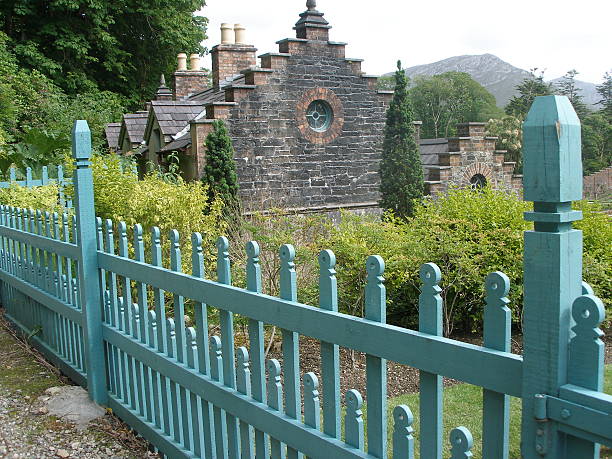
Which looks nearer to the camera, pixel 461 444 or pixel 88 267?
pixel 461 444

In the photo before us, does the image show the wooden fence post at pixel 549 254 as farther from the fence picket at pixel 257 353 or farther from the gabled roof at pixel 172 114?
the gabled roof at pixel 172 114

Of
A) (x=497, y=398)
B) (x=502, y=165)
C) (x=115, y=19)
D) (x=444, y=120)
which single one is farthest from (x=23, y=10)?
(x=444, y=120)

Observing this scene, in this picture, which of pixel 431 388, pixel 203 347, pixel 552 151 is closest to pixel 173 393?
pixel 203 347

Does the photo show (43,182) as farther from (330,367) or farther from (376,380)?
(376,380)

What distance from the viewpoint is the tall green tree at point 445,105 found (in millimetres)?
58844

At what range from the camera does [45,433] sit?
13.9 ft

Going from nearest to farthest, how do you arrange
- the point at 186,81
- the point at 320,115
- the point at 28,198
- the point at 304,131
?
1. the point at 28,198
2. the point at 304,131
3. the point at 320,115
4. the point at 186,81

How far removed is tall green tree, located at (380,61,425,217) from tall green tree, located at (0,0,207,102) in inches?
618

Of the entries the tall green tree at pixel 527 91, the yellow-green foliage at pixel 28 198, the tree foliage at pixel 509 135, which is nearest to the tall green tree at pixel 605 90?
the tall green tree at pixel 527 91

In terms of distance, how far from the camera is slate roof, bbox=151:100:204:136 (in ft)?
58.5

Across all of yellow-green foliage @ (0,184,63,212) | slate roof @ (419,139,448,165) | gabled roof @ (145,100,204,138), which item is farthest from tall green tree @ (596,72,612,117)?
yellow-green foliage @ (0,184,63,212)

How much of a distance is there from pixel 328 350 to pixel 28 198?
24.4 feet

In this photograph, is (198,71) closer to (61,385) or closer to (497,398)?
(61,385)

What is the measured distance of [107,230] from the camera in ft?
14.4
